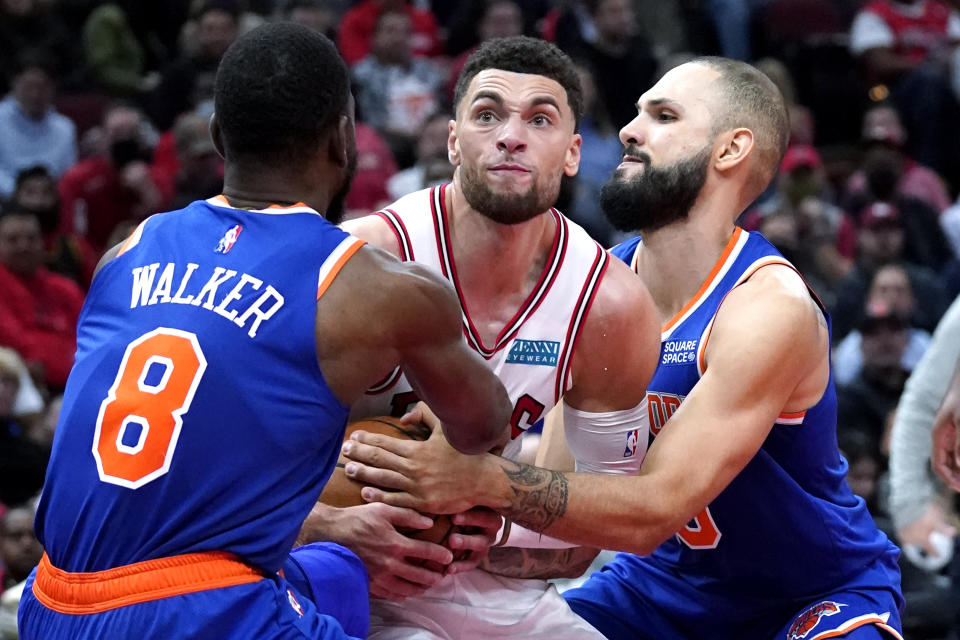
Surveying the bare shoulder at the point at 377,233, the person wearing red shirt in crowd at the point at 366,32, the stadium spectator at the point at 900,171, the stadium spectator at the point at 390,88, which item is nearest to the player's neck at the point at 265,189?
the bare shoulder at the point at 377,233

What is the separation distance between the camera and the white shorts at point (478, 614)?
13.3ft

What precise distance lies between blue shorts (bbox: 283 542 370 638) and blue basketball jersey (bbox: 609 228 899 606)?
1246 mm

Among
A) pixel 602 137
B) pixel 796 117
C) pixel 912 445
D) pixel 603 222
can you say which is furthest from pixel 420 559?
pixel 796 117

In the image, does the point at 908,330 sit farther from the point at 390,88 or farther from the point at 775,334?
the point at 775,334

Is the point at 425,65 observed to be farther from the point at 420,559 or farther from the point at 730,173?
the point at 420,559

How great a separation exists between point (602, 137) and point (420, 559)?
25.3 feet

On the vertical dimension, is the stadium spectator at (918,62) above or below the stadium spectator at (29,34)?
below

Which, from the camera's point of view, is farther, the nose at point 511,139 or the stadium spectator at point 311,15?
the stadium spectator at point 311,15

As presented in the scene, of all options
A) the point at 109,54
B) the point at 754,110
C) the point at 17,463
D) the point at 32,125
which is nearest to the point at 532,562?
the point at 754,110

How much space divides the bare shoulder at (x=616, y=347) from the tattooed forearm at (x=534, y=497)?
0.28 metres

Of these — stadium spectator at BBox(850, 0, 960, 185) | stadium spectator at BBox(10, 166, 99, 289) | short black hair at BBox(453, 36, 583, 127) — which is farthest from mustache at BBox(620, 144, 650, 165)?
A: stadium spectator at BBox(850, 0, 960, 185)

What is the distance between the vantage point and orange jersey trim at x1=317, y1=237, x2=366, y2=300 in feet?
10.2

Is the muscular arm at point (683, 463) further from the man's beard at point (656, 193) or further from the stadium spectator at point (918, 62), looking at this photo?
the stadium spectator at point (918, 62)

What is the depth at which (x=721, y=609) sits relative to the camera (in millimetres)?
4453
